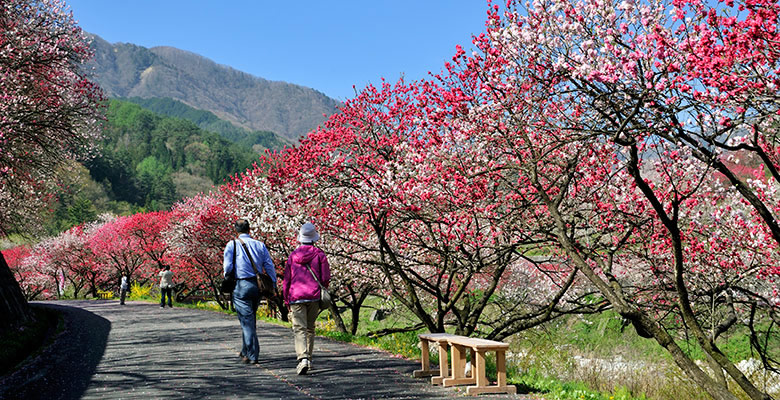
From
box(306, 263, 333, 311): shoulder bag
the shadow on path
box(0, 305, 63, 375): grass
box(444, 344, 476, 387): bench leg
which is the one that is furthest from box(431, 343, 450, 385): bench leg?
box(0, 305, 63, 375): grass

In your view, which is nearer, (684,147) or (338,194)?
(684,147)

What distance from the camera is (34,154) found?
16.1 meters

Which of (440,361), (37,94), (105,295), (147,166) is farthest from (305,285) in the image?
(147,166)

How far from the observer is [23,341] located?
11812 mm

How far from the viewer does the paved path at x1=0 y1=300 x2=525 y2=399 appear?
680 cm

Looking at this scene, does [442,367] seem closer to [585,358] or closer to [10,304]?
[585,358]

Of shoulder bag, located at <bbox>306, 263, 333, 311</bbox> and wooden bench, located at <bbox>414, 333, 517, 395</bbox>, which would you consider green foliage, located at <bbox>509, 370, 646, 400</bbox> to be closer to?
wooden bench, located at <bbox>414, 333, 517, 395</bbox>

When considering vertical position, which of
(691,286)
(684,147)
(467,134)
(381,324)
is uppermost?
(467,134)

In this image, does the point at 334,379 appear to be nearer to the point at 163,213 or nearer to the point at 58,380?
the point at 58,380

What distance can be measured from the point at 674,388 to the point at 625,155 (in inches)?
171

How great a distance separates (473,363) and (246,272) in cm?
351

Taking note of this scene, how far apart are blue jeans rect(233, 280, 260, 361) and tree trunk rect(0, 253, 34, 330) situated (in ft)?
23.8

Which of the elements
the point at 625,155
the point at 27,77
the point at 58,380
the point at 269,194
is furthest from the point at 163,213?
the point at 625,155

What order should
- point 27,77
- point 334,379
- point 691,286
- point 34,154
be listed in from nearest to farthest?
point 334,379 → point 691,286 → point 27,77 → point 34,154
